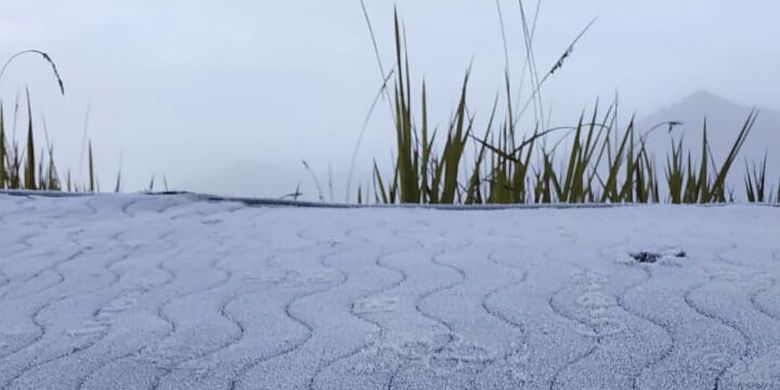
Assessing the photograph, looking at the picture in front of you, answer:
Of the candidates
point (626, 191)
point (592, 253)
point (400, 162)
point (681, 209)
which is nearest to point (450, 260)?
point (592, 253)

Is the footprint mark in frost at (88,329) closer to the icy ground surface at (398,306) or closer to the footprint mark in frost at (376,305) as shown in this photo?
the icy ground surface at (398,306)

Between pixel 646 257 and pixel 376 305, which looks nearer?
pixel 376 305

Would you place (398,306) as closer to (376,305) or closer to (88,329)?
(376,305)

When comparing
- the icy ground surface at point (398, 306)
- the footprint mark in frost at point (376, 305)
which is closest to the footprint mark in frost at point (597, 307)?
the icy ground surface at point (398, 306)

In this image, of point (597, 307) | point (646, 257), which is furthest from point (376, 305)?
point (646, 257)

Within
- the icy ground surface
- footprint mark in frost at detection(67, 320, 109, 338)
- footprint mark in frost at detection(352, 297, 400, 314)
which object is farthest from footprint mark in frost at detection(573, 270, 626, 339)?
footprint mark in frost at detection(67, 320, 109, 338)

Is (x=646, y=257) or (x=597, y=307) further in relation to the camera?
(x=646, y=257)

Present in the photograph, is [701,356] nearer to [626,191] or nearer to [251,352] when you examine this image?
[251,352]

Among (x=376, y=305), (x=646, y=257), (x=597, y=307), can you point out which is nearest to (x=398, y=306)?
(x=376, y=305)

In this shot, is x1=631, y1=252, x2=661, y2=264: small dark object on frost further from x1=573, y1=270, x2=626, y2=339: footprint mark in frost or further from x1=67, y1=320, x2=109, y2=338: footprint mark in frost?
x1=67, y1=320, x2=109, y2=338: footprint mark in frost
